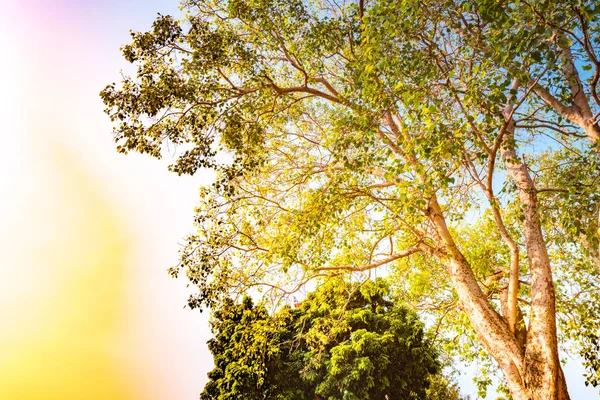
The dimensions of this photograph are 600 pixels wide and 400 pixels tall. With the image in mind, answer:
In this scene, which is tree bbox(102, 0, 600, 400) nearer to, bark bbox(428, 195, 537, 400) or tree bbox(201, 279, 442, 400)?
bark bbox(428, 195, 537, 400)

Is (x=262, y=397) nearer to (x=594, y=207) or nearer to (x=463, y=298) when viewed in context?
(x=463, y=298)

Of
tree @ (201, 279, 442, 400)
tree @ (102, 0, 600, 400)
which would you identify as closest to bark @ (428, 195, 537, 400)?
tree @ (102, 0, 600, 400)

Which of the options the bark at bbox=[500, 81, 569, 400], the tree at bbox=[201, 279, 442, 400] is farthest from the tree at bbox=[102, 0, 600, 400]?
the tree at bbox=[201, 279, 442, 400]

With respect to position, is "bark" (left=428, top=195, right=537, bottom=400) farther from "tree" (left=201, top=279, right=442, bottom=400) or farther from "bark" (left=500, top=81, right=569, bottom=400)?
"tree" (left=201, top=279, right=442, bottom=400)

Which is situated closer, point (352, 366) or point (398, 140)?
point (398, 140)

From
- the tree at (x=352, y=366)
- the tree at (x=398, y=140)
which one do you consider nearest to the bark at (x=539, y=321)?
the tree at (x=398, y=140)

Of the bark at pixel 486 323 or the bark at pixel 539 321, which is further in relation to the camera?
the bark at pixel 486 323

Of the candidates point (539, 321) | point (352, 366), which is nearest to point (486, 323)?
point (539, 321)

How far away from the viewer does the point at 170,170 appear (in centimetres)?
754

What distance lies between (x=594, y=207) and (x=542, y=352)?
2.26 meters

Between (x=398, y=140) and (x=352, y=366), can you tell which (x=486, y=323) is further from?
(x=352, y=366)

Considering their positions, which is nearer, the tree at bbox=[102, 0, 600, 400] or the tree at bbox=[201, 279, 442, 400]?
the tree at bbox=[102, 0, 600, 400]

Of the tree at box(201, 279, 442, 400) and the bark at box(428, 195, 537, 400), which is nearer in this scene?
the bark at box(428, 195, 537, 400)

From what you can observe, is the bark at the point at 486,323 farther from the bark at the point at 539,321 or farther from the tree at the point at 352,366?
the tree at the point at 352,366
